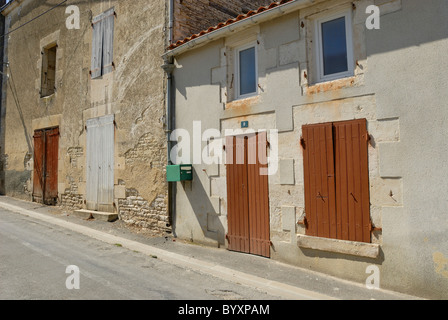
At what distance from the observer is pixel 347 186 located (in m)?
4.34

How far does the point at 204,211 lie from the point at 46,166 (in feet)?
24.0

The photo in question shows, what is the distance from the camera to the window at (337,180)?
→ 4.20m

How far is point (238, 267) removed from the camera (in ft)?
16.1

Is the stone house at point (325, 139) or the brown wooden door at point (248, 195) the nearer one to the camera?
the stone house at point (325, 139)

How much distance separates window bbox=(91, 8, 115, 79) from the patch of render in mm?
3599

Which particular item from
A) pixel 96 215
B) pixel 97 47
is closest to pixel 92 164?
pixel 96 215

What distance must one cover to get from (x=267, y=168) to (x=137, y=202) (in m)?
3.68

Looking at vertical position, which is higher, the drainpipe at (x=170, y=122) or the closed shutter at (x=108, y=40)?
the closed shutter at (x=108, y=40)

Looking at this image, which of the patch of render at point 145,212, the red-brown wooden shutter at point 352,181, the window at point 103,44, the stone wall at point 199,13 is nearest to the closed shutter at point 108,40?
the window at point 103,44

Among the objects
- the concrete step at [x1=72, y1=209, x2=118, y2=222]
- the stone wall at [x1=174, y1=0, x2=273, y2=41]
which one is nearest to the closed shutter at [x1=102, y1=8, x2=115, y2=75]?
the stone wall at [x1=174, y1=0, x2=273, y2=41]

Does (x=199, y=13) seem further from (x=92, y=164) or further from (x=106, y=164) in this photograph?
(x=92, y=164)

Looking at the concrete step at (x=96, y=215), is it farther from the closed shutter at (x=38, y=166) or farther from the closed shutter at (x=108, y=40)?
the closed shutter at (x=108, y=40)

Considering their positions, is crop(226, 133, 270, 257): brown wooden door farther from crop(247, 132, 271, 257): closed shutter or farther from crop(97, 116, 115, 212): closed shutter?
crop(97, 116, 115, 212): closed shutter

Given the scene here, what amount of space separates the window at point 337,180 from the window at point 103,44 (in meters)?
6.24
